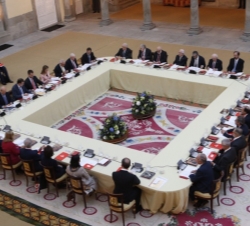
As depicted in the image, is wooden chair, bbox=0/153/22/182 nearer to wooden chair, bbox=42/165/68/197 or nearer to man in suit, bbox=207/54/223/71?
wooden chair, bbox=42/165/68/197

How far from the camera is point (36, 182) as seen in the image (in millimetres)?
8891

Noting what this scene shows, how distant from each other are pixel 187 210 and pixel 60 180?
246 cm

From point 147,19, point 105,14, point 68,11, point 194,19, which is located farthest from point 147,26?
point 68,11

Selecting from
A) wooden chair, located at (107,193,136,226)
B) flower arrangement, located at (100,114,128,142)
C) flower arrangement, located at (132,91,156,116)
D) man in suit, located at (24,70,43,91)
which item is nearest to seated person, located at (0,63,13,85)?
man in suit, located at (24,70,43,91)

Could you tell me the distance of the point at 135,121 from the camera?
11367 mm

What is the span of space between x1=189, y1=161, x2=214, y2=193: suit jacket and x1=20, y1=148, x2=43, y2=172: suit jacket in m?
2.99

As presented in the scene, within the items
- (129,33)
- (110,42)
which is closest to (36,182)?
(110,42)

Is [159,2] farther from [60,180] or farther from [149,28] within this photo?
[60,180]

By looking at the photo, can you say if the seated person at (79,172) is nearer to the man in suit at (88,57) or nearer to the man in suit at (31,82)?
the man in suit at (31,82)

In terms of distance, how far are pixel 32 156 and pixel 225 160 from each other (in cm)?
365

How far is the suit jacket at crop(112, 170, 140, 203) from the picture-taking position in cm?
744

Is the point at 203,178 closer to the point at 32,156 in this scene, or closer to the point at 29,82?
the point at 32,156

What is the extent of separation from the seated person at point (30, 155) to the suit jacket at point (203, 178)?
118 inches

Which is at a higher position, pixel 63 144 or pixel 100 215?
pixel 63 144
